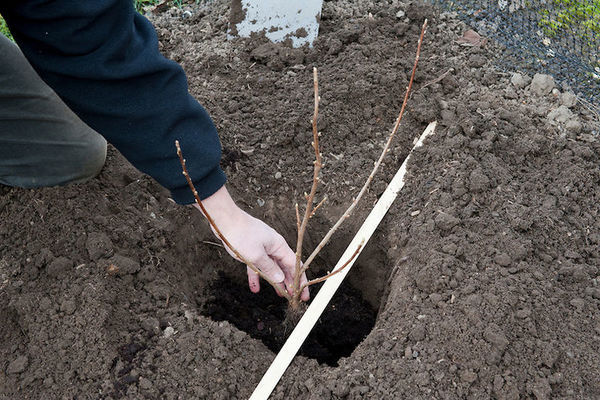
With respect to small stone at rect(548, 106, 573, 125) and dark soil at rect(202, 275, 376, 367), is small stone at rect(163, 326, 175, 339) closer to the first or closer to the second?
dark soil at rect(202, 275, 376, 367)

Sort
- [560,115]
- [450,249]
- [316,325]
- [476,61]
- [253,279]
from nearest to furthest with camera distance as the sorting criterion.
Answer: [450,249], [253,279], [316,325], [560,115], [476,61]

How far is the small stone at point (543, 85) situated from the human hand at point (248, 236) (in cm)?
165

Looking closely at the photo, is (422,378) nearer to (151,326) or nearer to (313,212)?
(313,212)

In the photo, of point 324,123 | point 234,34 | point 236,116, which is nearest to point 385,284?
point 324,123

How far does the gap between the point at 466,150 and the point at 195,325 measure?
56.6 inches

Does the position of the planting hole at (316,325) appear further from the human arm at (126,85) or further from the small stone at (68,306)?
the human arm at (126,85)

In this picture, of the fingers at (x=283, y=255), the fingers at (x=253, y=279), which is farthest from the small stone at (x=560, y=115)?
the fingers at (x=253, y=279)

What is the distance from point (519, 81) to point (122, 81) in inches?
83.6

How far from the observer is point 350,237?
8.38ft

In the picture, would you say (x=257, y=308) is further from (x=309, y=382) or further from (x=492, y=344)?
(x=492, y=344)

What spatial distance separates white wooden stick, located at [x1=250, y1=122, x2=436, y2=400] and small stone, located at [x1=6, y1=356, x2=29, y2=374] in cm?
84

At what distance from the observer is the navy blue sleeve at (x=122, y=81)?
4.89 feet

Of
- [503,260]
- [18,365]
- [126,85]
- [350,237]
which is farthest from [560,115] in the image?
Result: [18,365]

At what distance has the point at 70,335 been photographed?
78.5 inches
